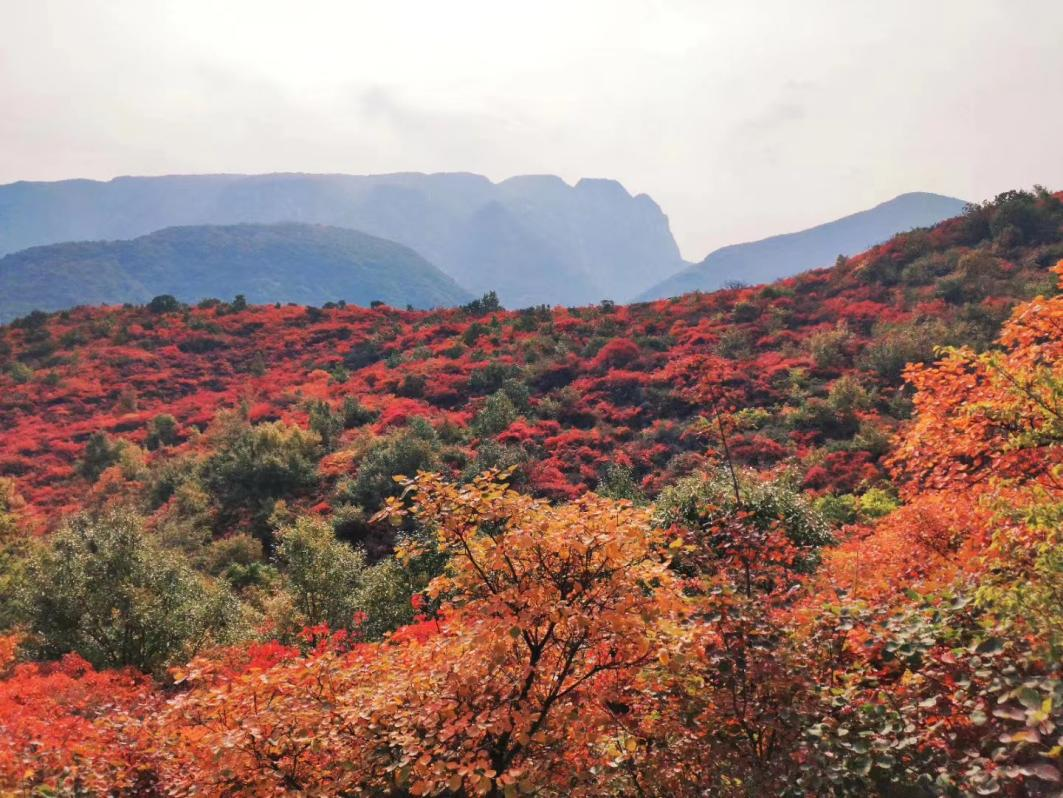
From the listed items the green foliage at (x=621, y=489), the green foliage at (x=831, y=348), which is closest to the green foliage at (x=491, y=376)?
the green foliage at (x=621, y=489)

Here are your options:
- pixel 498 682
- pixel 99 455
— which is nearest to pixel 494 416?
pixel 99 455

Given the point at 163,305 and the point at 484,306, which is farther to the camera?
the point at 163,305

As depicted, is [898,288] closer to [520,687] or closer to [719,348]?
[719,348]

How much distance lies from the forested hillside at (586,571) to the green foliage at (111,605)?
6 centimetres

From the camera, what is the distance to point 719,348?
104 feet

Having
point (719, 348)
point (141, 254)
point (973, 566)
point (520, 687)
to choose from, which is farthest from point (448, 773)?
point (141, 254)

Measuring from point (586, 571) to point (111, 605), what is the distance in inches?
433

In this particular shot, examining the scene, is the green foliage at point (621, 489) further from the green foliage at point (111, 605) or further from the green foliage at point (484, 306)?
the green foliage at point (484, 306)

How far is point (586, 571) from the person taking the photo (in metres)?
4.64

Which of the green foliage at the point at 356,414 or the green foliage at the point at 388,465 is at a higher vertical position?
the green foliage at the point at 356,414

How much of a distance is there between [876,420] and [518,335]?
21.0 m

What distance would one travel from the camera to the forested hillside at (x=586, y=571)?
4078 millimetres

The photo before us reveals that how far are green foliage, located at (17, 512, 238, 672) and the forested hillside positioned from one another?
61 mm

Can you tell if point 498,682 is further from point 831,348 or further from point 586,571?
point 831,348
